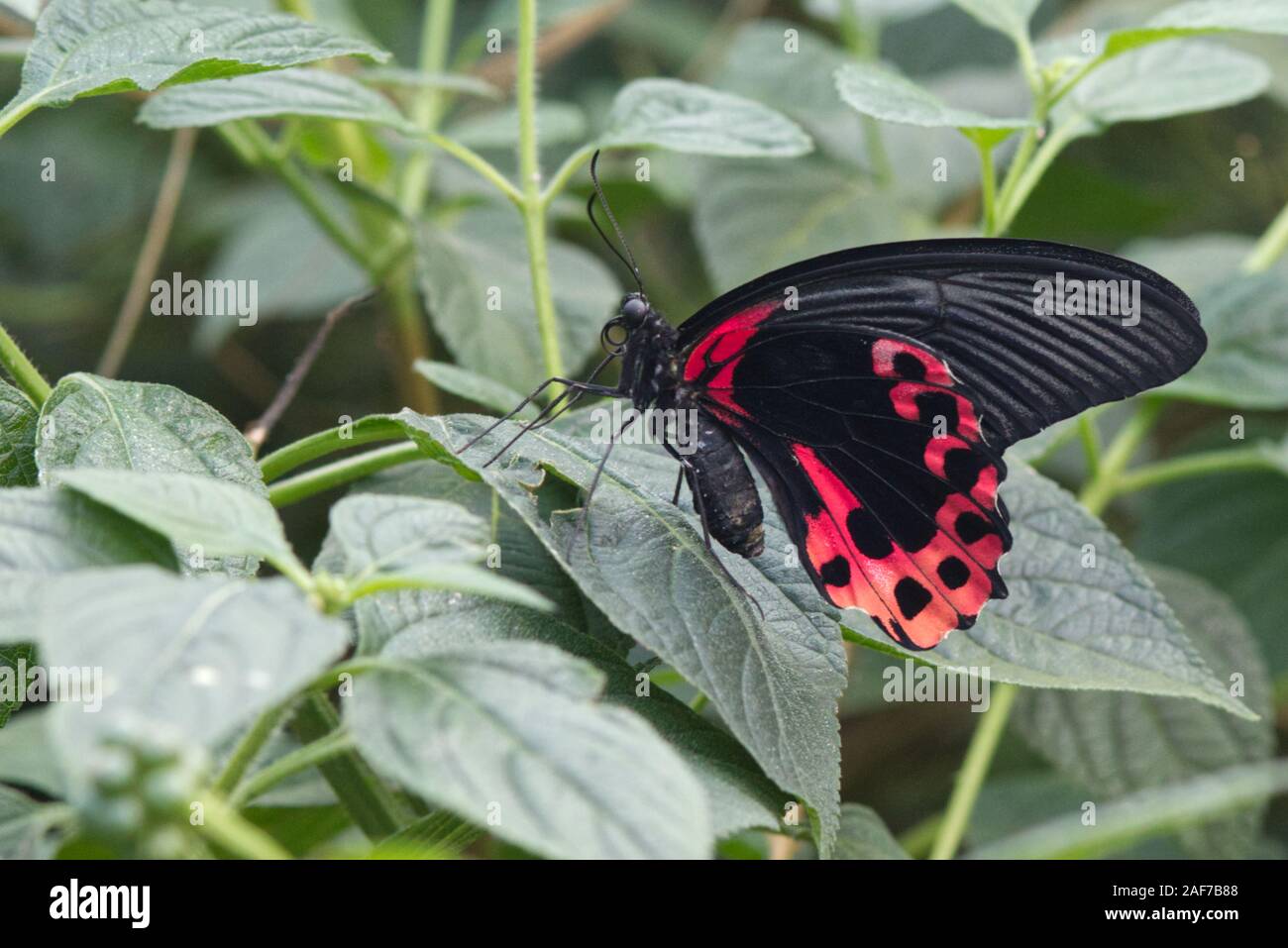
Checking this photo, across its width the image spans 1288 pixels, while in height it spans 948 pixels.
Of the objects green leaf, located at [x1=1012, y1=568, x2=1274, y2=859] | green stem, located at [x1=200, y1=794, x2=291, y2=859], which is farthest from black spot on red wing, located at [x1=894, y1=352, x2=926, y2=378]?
green stem, located at [x1=200, y1=794, x2=291, y2=859]

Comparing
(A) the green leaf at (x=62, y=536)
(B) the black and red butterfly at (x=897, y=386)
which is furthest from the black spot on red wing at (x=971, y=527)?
(A) the green leaf at (x=62, y=536)

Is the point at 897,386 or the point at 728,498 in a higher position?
the point at 897,386

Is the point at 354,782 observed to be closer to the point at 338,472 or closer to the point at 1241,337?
the point at 338,472

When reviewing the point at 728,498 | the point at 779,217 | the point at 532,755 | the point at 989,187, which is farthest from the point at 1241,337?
the point at 532,755

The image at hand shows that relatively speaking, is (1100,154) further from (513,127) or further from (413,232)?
(413,232)

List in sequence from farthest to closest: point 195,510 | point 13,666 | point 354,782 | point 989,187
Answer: point 989,187 → point 354,782 → point 13,666 → point 195,510

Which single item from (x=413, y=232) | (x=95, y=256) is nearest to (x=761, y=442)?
(x=413, y=232)
